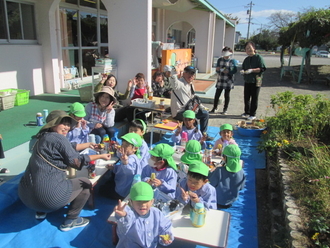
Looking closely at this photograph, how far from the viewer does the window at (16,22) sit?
6738mm

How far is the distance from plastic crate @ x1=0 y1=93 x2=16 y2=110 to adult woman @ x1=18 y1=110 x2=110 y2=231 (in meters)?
3.92

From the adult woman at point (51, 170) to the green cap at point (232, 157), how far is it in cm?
177

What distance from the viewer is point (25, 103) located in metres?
6.89

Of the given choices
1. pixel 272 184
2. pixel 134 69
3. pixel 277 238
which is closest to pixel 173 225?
pixel 277 238

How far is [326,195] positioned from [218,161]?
1.46 m

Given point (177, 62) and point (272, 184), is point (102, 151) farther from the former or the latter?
point (177, 62)

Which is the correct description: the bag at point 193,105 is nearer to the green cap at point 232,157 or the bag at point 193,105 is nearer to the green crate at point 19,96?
the green cap at point 232,157

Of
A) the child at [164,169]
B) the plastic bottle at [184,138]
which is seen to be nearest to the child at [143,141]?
the child at [164,169]

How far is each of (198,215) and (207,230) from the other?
0.17 meters

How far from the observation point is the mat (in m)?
3.04

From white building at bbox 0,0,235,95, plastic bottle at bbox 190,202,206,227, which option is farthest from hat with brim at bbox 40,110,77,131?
white building at bbox 0,0,235,95

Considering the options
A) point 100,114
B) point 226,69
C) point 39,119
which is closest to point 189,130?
point 100,114

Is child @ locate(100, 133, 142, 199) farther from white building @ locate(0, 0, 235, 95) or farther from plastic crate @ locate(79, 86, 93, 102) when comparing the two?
plastic crate @ locate(79, 86, 93, 102)

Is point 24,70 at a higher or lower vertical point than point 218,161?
higher
